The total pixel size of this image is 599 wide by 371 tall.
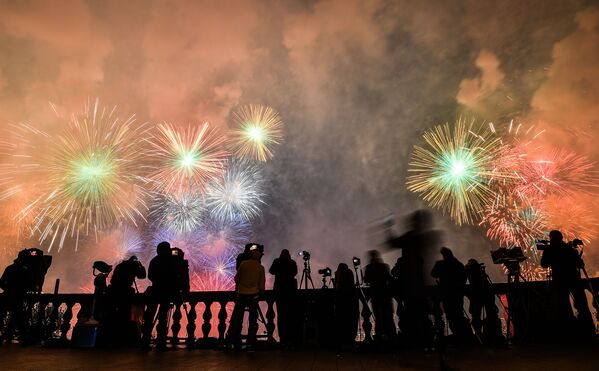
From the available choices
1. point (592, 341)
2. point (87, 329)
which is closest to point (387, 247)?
point (592, 341)

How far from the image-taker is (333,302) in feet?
24.3

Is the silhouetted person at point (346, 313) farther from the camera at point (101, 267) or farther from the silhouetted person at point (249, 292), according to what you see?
the camera at point (101, 267)

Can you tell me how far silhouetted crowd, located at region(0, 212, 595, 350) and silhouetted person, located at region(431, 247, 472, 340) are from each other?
19mm

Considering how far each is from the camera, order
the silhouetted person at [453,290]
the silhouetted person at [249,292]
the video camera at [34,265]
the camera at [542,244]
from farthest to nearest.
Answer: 1. the video camera at [34,265]
2. the camera at [542,244]
3. the silhouetted person at [249,292]
4. the silhouetted person at [453,290]

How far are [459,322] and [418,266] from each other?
2676 mm

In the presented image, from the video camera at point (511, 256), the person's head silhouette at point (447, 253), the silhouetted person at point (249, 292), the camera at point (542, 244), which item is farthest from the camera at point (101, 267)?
the camera at point (542, 244)

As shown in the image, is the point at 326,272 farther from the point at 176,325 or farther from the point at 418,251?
the point at 418,251

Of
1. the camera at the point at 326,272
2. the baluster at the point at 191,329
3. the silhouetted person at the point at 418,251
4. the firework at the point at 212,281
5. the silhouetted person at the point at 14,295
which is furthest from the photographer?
the firework at the point at 212,281

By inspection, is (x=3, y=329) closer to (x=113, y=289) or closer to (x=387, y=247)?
(x=113, y=289)

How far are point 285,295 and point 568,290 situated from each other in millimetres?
5866

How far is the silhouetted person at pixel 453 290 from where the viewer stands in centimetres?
636

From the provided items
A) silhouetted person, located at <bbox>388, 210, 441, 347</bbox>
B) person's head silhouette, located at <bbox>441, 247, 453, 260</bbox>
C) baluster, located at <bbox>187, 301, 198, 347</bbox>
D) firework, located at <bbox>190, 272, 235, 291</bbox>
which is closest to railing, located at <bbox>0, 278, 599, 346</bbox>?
baluster, located at <bbox>187, 301, 198, 347</bbox>

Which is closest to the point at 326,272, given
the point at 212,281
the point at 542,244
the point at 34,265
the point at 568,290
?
the point at 542,244

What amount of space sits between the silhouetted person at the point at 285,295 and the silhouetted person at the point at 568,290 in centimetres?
539
